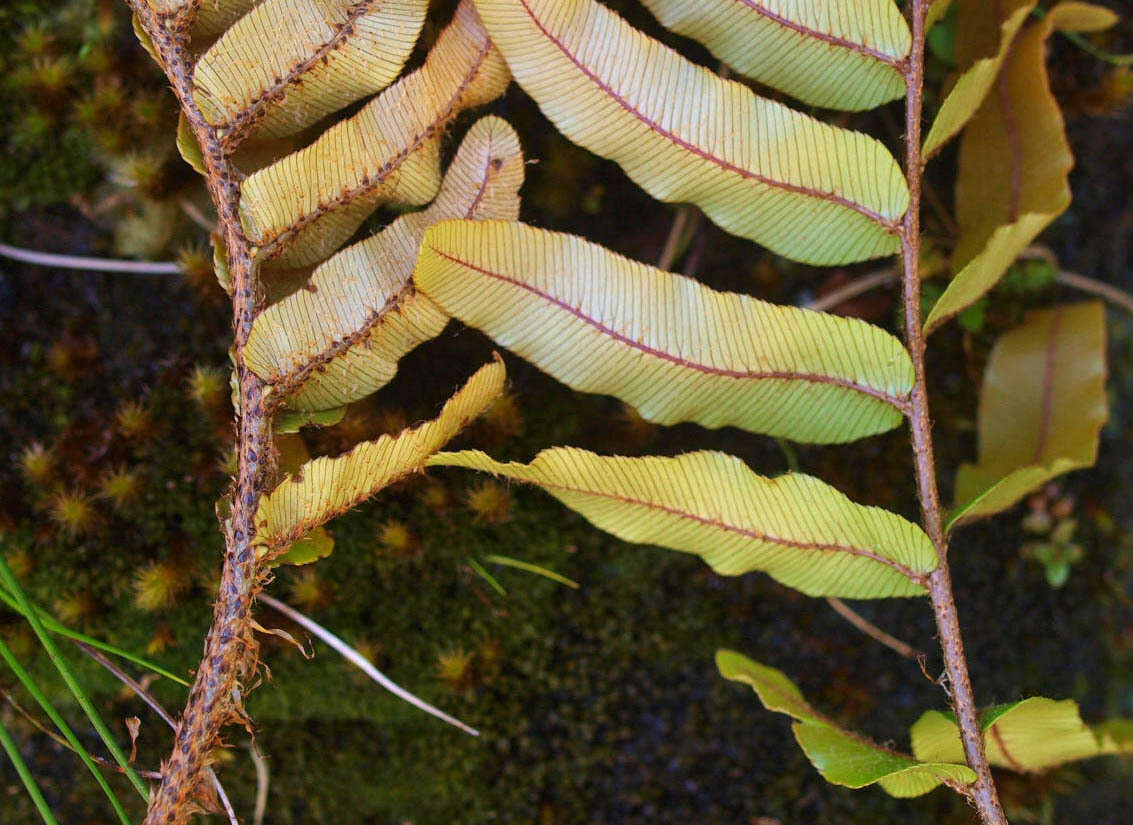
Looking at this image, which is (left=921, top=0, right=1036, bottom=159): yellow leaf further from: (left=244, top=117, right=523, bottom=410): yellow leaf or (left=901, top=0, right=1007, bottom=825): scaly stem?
(left=244, top=117, right=523, bottom=410): yellow leaf

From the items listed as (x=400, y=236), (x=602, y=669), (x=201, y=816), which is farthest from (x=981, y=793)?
(x=201, y=816)

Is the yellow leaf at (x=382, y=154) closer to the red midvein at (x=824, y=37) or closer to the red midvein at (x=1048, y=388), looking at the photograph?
the red midvein at (x=824, y=37)

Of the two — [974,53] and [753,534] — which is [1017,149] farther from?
[753,534]

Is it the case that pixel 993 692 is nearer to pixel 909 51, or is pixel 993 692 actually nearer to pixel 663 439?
pixel 663 439

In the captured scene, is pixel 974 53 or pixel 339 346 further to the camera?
pixel 974 53

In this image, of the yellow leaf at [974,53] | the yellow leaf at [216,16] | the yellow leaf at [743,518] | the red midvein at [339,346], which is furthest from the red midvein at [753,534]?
the yellow leaf at [216,16]

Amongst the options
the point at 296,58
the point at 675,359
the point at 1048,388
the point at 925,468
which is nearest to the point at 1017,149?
the point at 1048,388
